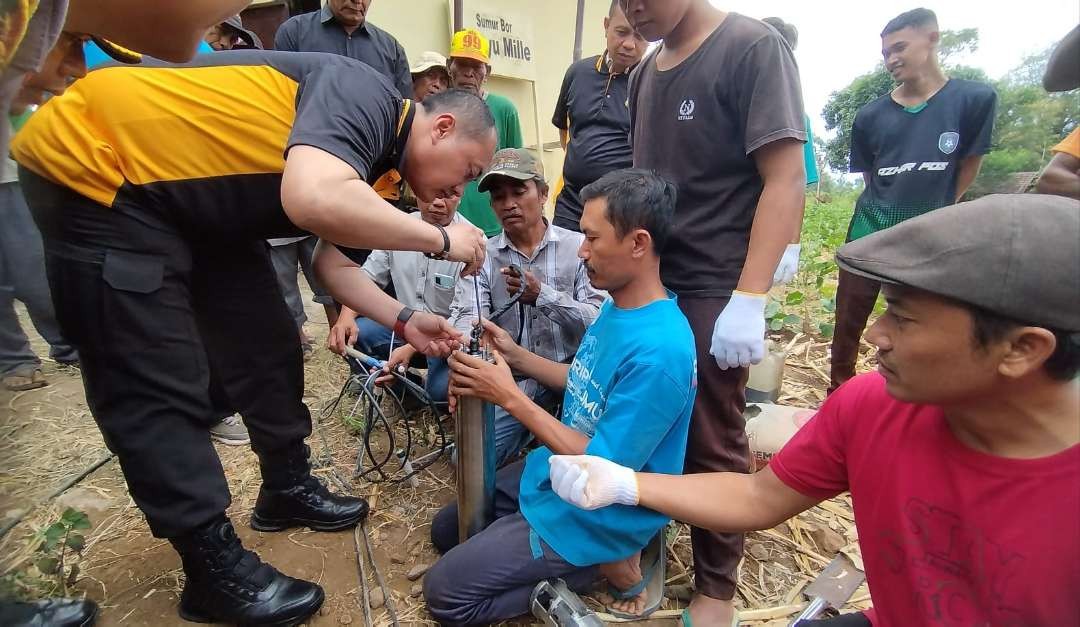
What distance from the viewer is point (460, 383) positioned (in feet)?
6.44

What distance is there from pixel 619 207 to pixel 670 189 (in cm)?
21

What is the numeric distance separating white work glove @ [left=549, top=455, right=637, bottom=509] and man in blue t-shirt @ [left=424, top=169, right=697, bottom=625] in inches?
10.0

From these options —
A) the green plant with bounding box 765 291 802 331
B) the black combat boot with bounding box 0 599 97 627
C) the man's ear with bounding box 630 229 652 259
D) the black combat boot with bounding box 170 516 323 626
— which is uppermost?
the man's ear with bounding box 630 229 652 259

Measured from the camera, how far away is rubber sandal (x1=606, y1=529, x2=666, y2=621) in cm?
213

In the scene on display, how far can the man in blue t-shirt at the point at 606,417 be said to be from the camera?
1.79m

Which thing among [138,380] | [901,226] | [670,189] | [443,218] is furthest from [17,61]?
Answer: [670,189]

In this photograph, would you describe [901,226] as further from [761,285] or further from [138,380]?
[138,380]

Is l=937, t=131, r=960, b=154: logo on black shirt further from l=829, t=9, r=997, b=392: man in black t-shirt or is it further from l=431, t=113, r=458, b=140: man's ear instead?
l=431, t=113, r=458, b=140: man's ear

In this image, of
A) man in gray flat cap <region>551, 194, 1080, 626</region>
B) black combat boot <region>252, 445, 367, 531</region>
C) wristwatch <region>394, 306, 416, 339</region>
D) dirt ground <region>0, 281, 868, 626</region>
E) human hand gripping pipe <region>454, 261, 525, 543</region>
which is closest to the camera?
man in gray flat cap <region>551, 194, 1080, 626</region>

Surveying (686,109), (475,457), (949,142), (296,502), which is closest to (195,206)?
(475,457)

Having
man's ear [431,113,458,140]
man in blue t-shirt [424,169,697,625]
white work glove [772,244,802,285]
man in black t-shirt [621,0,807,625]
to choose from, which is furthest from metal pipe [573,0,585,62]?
man's ear [431,113,458,140]

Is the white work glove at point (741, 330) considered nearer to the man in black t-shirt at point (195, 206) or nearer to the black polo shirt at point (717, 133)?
the black polo shirt at point (717, 133)

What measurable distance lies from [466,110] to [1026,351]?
5.37 ft

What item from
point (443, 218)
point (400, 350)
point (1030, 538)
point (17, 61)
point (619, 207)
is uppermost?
point (17, 61)
